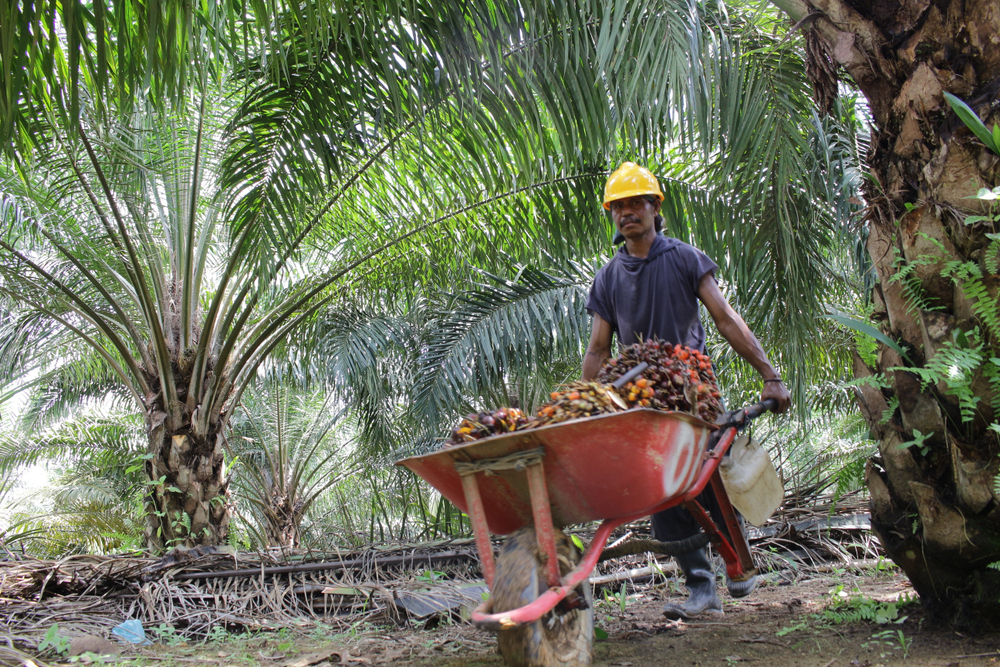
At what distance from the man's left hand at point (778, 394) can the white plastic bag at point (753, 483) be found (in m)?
0.21

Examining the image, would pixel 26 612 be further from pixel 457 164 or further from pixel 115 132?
pixel 457 164

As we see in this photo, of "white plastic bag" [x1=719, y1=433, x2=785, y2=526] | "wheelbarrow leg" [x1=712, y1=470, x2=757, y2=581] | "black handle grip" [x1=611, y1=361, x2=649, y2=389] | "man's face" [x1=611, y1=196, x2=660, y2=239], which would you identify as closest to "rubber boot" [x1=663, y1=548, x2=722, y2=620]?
"wheelbarrow leg" [x1=712, y1=470, x2=757, y2=581]

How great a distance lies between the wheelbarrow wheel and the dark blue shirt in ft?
3.55

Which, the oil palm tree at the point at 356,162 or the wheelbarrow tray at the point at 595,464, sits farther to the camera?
the oil palm tree at the point at 356,162

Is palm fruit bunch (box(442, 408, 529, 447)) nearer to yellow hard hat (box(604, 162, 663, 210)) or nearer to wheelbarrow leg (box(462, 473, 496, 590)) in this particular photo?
wheelbarrow leg (box(462, 473, 496, 590))

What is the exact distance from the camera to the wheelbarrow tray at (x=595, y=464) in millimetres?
1882

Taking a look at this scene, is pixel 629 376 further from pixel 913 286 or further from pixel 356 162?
pixel 356 162

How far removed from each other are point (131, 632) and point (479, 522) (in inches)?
90.7

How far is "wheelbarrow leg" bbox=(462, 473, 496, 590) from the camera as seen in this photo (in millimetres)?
1992

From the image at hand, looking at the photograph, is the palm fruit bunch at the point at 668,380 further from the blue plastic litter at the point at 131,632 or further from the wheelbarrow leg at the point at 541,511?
the blue plastic litter at the point at 131,632

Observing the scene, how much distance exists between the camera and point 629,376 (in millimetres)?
2229

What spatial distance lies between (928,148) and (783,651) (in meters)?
1.78

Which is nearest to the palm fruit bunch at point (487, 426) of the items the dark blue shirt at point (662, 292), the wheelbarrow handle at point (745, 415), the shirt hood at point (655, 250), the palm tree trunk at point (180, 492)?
the wheelbarrow handle at point (745, 415)

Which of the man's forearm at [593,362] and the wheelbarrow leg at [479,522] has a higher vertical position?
the man's forearm at [593,362]
